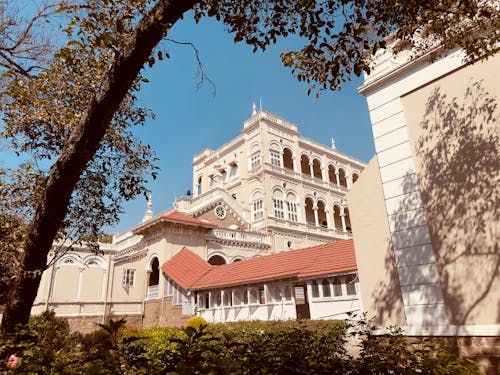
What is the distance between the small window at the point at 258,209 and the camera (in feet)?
95.1

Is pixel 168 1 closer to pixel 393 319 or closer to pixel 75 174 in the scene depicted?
pixel 75 174

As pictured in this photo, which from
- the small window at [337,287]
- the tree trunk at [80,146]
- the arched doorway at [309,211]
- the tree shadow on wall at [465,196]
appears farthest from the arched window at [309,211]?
the tree trunk at [80,146]

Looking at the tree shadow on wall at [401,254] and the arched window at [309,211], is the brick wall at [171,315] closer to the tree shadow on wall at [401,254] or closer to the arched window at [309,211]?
the tree shadow on wall at [401,254]

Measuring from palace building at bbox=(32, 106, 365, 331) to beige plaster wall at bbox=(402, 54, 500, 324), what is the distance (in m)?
6.01

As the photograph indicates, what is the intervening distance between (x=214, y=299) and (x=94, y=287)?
7.87 metres

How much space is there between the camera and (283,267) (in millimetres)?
15242

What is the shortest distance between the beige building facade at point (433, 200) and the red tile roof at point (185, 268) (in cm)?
1259

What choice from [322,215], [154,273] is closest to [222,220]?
[154,273]

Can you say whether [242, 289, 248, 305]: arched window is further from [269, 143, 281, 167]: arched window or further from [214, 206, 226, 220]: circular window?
[269, 143, 281, 167]: arched window

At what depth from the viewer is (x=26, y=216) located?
330 inches

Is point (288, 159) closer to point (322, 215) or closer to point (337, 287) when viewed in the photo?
point (322, 215)

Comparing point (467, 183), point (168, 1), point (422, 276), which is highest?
point (168, 1)

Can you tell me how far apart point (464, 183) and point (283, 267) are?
1010 cm

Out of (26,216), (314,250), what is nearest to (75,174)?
(26,216)
